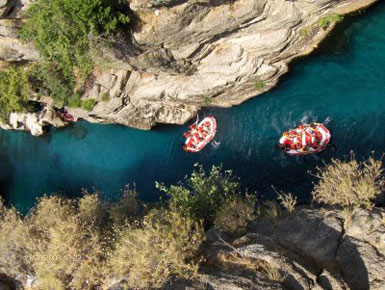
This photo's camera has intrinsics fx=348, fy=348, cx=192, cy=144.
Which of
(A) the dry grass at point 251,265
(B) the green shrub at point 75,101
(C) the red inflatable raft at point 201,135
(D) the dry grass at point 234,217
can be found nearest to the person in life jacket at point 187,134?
(C) the red inflatable raft at point 201,135

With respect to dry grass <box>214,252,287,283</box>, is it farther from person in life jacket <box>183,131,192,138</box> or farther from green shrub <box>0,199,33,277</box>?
person in life jacket <box>183,131,192,138</box>

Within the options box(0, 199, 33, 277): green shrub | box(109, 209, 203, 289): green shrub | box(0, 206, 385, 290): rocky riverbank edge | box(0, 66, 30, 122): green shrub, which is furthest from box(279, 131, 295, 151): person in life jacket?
box(0, 66, 30, 122): green shrub

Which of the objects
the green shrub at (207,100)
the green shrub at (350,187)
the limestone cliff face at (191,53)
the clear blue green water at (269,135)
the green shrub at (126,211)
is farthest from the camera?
the green shrub at (207,100)

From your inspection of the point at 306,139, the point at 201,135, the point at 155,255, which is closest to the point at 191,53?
the point at 201,135

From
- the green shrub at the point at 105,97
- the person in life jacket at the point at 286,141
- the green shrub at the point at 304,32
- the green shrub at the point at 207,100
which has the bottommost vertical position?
the person in life jacket at the point at 286,141

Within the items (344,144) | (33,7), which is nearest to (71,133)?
(33,7)

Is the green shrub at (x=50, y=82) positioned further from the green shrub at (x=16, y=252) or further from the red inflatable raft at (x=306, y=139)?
the red inflatable raft at (x=306, y=139)

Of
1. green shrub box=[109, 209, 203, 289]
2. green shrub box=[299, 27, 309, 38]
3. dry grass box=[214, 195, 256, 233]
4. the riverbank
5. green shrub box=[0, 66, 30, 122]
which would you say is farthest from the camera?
green shrub box=[0, 66, 30, 122]
